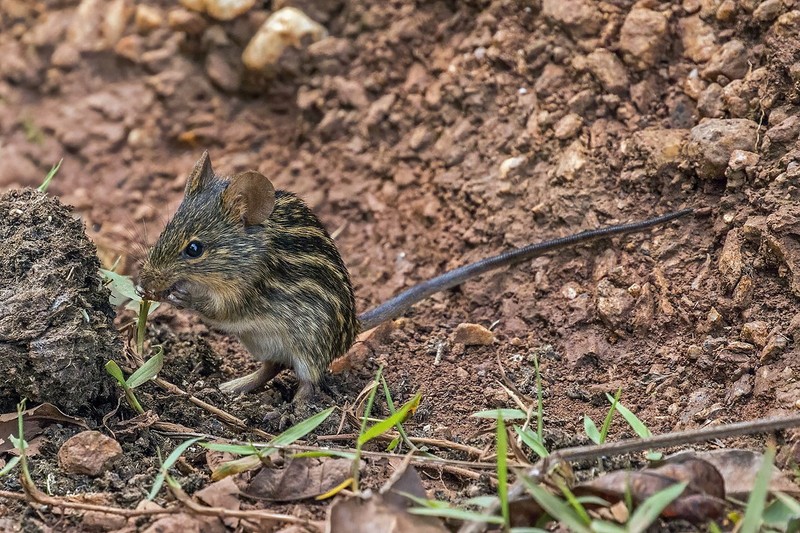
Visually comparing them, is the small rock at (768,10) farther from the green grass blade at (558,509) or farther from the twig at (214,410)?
the twig at (214,410)

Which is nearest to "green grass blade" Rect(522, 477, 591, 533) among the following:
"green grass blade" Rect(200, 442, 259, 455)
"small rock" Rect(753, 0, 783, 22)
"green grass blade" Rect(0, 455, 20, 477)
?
"green grass blade" Rect(200, 442, 259, 455)

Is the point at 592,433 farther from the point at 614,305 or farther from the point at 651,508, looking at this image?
the point at 614,305

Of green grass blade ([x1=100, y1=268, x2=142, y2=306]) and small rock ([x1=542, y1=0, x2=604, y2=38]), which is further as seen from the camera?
small rock ([x1=542, y1=0, x2=604, y2=38])

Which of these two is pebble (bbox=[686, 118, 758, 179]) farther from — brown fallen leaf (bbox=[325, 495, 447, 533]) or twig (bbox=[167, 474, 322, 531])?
twig (bbox=[167, 474, 322, 531])

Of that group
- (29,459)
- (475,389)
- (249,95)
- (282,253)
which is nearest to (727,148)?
(475,389)

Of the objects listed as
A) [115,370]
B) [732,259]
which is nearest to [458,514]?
[115,370]
